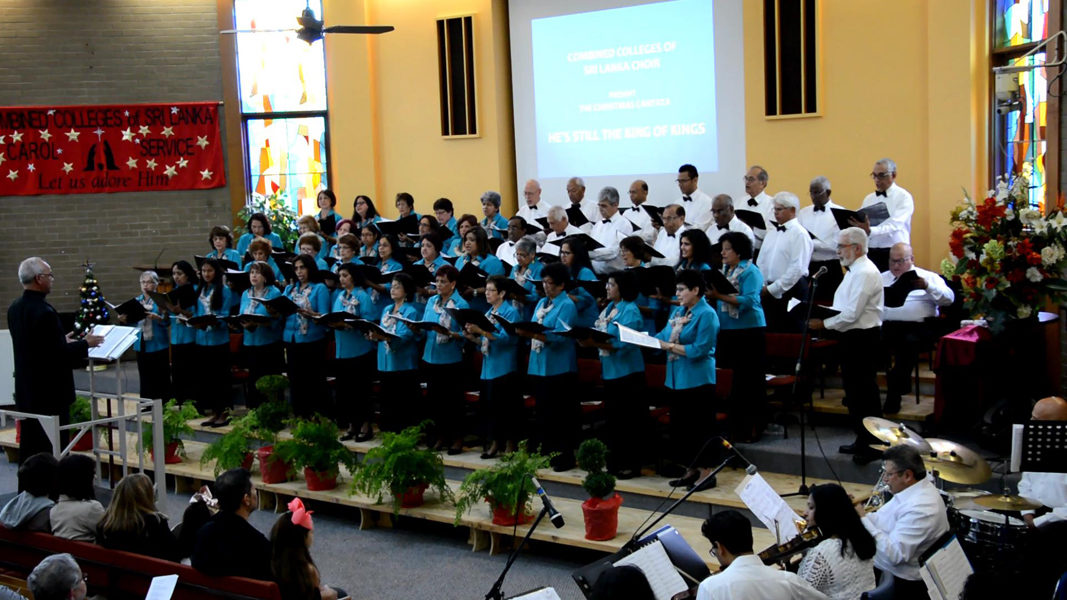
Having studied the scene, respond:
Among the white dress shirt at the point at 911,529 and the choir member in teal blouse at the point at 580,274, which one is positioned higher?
the choir member in teal blouse at the point at 580,274

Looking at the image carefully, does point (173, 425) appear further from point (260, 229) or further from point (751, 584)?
point (751, 584)

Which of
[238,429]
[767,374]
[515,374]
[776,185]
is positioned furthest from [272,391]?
[776,185]

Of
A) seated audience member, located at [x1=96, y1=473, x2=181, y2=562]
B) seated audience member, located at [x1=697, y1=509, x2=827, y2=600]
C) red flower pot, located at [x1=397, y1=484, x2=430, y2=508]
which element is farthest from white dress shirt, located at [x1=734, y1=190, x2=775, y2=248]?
seated audience member, located at [x1=96, y1=473, x2=181, y2=562]

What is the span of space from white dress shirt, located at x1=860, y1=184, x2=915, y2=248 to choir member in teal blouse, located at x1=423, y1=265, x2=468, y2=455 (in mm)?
3276

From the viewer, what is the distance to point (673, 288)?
7.50m

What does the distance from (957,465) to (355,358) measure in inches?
200

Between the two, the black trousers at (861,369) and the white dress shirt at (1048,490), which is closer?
the white dress shirt at (1048,490)

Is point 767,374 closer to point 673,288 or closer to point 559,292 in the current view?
point 673,288

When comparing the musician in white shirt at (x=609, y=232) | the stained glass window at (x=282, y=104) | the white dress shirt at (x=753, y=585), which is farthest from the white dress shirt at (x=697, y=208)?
the stained glass window at (x=282, y=104)

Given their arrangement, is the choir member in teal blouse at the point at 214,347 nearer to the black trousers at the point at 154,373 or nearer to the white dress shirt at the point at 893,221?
the black trousers at the point at 154,373

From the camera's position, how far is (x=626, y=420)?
725 cm

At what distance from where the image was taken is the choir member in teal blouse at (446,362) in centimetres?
801

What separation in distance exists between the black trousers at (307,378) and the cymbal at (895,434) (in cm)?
512

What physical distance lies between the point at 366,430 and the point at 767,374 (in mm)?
3220
